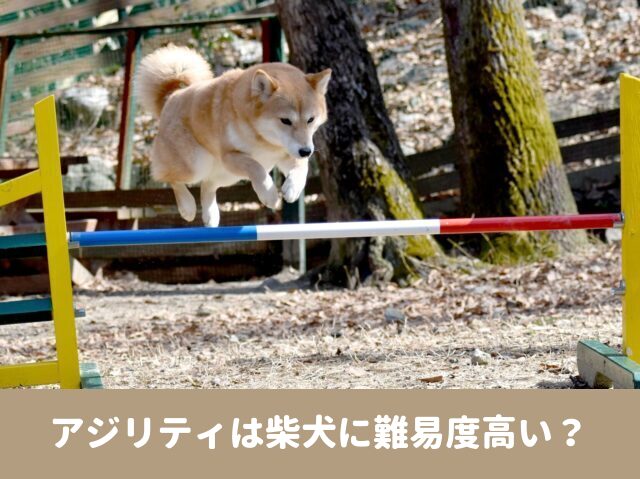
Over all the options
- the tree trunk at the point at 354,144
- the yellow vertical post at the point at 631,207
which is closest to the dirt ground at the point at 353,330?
the tree trunk at the point at 354,144

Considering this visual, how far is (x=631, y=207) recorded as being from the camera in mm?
4957

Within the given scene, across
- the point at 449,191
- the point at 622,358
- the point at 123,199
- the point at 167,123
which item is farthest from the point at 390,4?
the point at 622,358

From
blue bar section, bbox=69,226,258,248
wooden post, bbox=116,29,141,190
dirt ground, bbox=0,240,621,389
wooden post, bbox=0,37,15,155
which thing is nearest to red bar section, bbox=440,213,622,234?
dirt ground, bbox=0,240,621,389

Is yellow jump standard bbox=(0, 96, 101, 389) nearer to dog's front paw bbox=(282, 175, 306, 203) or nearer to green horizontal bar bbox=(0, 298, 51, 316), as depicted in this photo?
green horizontal bar bbox=(0, 298, 51, 316)

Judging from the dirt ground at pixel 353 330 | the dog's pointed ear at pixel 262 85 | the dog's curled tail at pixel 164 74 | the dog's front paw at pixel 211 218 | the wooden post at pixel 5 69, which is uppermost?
the wooden post at pixel 5 69

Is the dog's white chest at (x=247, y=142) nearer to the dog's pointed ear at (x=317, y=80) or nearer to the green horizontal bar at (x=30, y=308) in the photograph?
the dog's pointed ear at (x=317, y=80)

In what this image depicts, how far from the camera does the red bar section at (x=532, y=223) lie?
196 inches

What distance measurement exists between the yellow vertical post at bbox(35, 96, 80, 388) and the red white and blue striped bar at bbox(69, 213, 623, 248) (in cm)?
14

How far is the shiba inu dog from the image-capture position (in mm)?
5543

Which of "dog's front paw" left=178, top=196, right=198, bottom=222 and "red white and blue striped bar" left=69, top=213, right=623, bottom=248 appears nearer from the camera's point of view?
"red white and blue striped bar" left=69, top=213, right=623, bottom=248

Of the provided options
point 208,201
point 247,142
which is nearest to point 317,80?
point 247,142

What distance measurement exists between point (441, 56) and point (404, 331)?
7048 millimetres

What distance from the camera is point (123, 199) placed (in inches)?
385

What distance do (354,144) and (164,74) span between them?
8.34 ft
